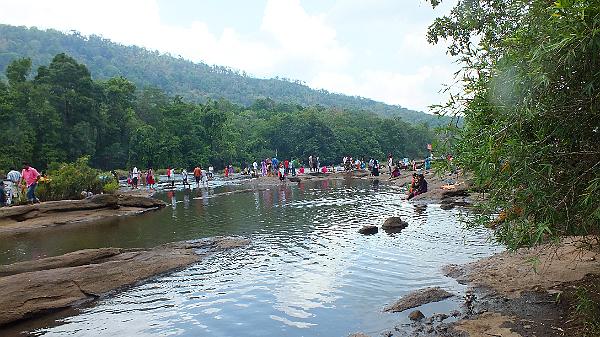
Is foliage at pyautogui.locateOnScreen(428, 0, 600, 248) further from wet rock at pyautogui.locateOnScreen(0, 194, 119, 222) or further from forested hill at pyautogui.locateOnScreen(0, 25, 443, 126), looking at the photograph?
forested hill at pyautogui.locateOnScreen(0, 25, 443, 126)

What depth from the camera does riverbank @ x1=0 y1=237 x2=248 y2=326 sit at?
35.5 ft

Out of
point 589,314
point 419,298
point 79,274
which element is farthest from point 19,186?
point 589,314

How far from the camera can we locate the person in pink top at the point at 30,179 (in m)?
24.7

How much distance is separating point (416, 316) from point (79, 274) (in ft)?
28.3

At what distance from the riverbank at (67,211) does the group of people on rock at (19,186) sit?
1458 millimetres

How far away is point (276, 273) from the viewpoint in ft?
42.8

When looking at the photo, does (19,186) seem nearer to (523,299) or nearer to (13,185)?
(13,185)

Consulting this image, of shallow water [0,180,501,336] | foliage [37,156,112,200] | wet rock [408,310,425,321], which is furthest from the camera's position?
foliage [37,156,112,200]

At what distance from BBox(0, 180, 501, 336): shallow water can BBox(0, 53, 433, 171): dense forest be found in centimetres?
3751

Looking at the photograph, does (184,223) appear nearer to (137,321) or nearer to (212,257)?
(212,257)

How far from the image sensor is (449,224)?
1964 cm

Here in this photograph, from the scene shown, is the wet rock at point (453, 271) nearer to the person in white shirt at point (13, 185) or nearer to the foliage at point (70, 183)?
the foliage at point (70, 183)

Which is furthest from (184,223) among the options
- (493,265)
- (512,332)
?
(512,332)

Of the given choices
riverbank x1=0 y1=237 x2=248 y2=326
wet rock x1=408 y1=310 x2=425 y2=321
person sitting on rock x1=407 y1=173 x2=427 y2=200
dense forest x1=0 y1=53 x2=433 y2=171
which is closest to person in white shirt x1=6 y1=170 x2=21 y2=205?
riverbank x1=0 y1=237 x2=248 y2=326
